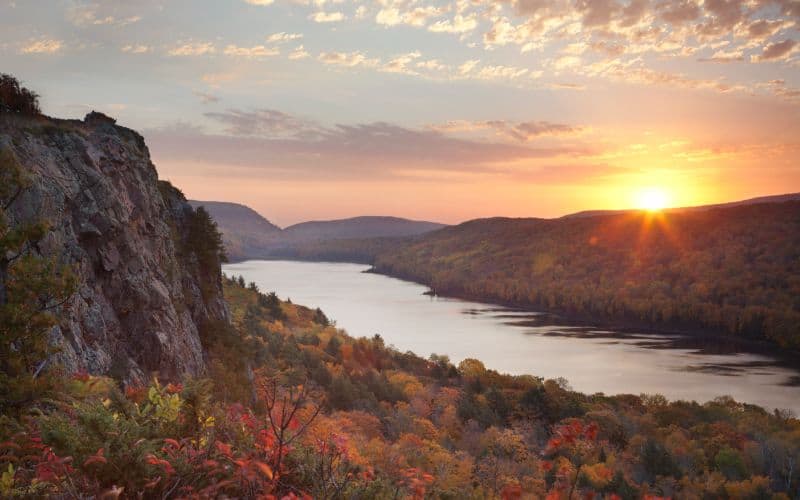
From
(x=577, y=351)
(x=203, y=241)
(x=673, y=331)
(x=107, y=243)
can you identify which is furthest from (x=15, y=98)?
(x=673, y=331)

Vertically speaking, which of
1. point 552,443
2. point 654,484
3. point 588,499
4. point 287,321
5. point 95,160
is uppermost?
point 95,160

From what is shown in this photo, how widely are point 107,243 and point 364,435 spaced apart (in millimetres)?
27337

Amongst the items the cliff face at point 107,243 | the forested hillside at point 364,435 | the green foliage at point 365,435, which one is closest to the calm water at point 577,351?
the green foliage at point 365,435

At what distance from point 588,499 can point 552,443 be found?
2835 millimetres

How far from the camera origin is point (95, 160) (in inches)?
965

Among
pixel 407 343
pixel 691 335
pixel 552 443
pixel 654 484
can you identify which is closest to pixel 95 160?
pixel 552 443

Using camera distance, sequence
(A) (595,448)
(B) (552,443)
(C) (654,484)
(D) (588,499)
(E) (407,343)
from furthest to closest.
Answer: (E) (407,343) → (A) (595,448) → (C) (654,484) → (D) (588,499) → (B) (552,443)

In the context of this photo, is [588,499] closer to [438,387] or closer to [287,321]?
[438,387]

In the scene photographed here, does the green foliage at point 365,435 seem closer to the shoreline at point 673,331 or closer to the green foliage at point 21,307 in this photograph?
the green foliage at point 21,307

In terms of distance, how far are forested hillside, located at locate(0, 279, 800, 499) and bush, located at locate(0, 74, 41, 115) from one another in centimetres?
1368

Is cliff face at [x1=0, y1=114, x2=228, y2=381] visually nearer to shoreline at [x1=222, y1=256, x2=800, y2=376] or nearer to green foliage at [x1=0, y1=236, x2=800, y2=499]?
green foliage at [x1=0, y1=236, x2=800, y2=499]

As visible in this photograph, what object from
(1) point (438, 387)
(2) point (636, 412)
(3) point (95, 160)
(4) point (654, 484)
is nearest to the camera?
(3) point (95, 160)

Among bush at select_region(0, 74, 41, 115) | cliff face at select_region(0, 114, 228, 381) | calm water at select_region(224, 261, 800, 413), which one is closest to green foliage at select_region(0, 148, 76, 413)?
cliff face at select_region(0, 114, 228, 381)

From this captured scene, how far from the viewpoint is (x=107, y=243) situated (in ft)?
77.0
